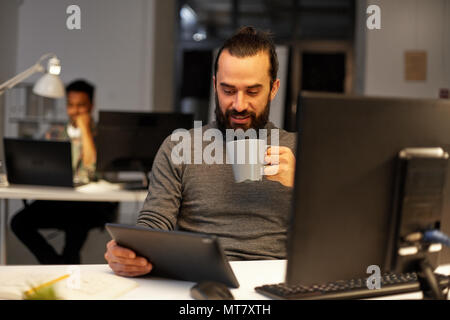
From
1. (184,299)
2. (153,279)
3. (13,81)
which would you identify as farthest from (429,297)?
(13,81)

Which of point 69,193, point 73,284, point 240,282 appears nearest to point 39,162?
point 69,193

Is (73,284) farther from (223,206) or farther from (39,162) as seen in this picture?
A: (39,162)

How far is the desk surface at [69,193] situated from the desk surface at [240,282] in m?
1.53

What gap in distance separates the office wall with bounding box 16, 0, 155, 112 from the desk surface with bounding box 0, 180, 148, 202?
2.93m

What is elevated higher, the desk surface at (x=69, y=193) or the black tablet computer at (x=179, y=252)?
the black tablet computer at (x=179, y=252)

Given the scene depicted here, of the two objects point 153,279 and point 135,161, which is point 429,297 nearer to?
point 153,279

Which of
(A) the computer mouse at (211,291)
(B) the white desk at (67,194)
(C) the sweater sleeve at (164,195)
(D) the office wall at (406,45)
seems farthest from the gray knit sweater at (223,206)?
(D) the office wall at (406,45)

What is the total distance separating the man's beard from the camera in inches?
61.1

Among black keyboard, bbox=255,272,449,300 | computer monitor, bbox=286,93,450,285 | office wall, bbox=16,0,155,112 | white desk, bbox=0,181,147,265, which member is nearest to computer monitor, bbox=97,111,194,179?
white desk, bbox=0,181,147,265

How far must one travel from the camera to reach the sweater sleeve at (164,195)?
148cm

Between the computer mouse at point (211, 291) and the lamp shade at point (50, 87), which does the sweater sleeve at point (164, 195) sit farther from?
the lamp shade at point (50, 87)

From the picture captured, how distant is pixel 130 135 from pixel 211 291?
201 cm

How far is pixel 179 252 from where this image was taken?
1.04 meters

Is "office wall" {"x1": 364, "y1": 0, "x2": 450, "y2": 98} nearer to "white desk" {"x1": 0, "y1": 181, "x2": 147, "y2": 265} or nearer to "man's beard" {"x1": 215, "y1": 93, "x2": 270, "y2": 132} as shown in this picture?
"white desk" {"x1": 0, "y1": 181, "x2": 147, "y2": 265}
